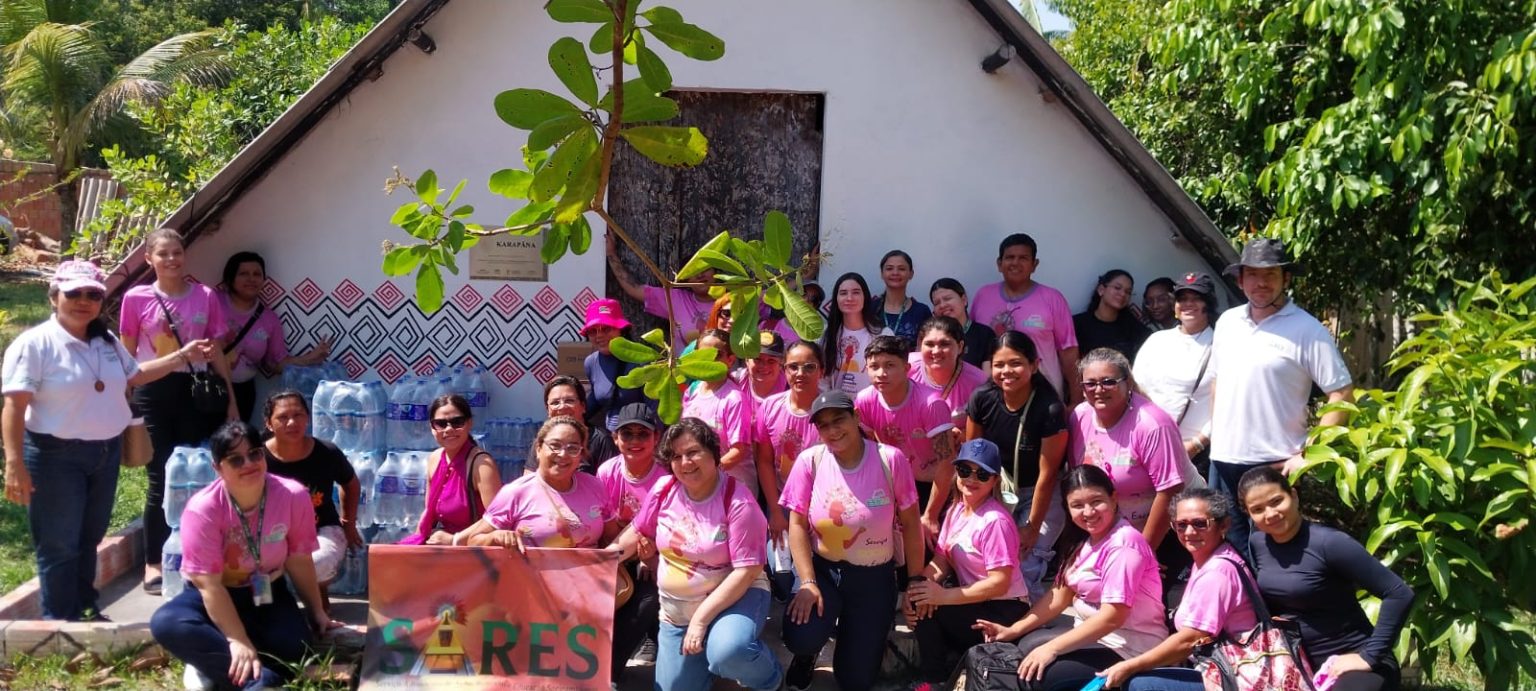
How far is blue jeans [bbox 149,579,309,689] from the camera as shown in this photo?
483 cm

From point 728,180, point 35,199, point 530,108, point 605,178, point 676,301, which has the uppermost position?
point 35,199

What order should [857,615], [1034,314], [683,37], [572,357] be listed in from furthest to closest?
[572,357] < [1034,314] < [857,615] < [683,37]

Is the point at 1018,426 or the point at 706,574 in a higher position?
the point at 1018,426

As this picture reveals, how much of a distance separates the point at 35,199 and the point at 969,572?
64.7 ft

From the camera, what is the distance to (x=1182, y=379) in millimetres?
5805

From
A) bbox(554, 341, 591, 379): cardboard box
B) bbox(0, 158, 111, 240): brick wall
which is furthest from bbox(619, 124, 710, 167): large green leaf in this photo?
bbox(0, 158, 111, 240): brick wall

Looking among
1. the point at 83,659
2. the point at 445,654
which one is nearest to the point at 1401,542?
the point at 445,654

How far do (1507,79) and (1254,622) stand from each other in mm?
2991

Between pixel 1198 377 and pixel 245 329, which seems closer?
pixel 1198 377

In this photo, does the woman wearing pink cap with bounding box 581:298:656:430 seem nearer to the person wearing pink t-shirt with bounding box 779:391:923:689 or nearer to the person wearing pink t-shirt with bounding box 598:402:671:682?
the person wearing pink t-shirt with bounding box 598:402:671:682

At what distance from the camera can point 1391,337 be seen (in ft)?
28.6

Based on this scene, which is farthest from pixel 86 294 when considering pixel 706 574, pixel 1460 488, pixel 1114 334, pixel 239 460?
pixel 1460 488

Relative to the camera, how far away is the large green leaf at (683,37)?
2.29 meters

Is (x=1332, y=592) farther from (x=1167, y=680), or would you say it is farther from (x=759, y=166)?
(x=759, y=166)
